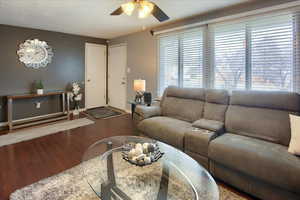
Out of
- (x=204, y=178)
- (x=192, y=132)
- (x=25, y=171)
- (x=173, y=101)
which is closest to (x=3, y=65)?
(x=25, y=171)

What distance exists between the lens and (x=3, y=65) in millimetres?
3971

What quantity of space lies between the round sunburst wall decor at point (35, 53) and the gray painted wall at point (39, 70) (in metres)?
0.09

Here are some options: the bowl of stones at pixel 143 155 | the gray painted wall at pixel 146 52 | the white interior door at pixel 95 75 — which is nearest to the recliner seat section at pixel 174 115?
the bowl of stones at pixel 143 155

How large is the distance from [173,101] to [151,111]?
18.8 inches

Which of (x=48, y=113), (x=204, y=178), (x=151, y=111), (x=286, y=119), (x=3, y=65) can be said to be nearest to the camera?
(x=204, y=178)

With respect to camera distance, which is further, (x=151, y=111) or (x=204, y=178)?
(x=151, y=111)

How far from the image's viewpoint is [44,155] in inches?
103

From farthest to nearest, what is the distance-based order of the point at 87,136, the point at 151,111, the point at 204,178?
the point at 87,136 < the point at 151,111 < the point at 204,178

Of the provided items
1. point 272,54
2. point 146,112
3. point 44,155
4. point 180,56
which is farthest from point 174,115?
point 44,155

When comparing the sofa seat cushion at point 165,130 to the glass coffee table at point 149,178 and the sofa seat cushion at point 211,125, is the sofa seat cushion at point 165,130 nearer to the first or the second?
the sofa seat cushion at point 211,125

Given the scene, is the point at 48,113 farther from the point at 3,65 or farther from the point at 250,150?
the point at 250,150

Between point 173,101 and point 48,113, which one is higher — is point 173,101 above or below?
above

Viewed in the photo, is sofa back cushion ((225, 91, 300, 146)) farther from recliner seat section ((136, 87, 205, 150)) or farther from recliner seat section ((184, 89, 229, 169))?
recliner seat section ((136, 87, 205, 150))

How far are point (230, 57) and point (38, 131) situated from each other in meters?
3.99
